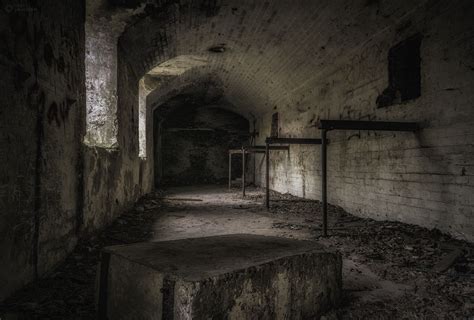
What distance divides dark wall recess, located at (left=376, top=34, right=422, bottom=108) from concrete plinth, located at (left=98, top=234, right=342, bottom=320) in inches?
144

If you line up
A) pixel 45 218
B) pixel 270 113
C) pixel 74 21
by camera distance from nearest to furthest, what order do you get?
pixel 45 218
pixel 74 21
pixel 270 113

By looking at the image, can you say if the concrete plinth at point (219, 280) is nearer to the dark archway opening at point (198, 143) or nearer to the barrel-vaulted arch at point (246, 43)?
the barrel-vaulted arch at point (246, 43)

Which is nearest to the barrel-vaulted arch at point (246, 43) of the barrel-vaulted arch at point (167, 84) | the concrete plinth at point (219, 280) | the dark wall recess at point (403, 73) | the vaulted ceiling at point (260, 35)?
the vaulted ceiling at point (260, 35)

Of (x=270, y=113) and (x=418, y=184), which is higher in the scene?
(x=270, y=113)

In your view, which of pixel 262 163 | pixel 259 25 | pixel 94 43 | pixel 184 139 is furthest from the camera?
pixel 184 139

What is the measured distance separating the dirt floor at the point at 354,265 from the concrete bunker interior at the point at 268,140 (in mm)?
21

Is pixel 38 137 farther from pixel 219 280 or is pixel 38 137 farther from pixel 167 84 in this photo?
pixel 167 84

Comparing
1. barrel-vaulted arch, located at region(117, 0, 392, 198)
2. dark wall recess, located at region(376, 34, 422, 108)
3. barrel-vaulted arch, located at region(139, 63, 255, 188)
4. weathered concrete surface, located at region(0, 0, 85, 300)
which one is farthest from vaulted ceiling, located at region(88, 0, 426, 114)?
weathered concrete surface, located at region(0, 0, 85, 300)

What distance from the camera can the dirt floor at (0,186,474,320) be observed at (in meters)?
2.10

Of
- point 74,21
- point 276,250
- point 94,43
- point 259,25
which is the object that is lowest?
point 276,250

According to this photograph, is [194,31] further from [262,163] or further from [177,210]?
[262,163]

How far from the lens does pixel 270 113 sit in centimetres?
1193

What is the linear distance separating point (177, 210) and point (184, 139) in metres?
9.50

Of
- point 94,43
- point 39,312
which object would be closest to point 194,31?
point 94,43
